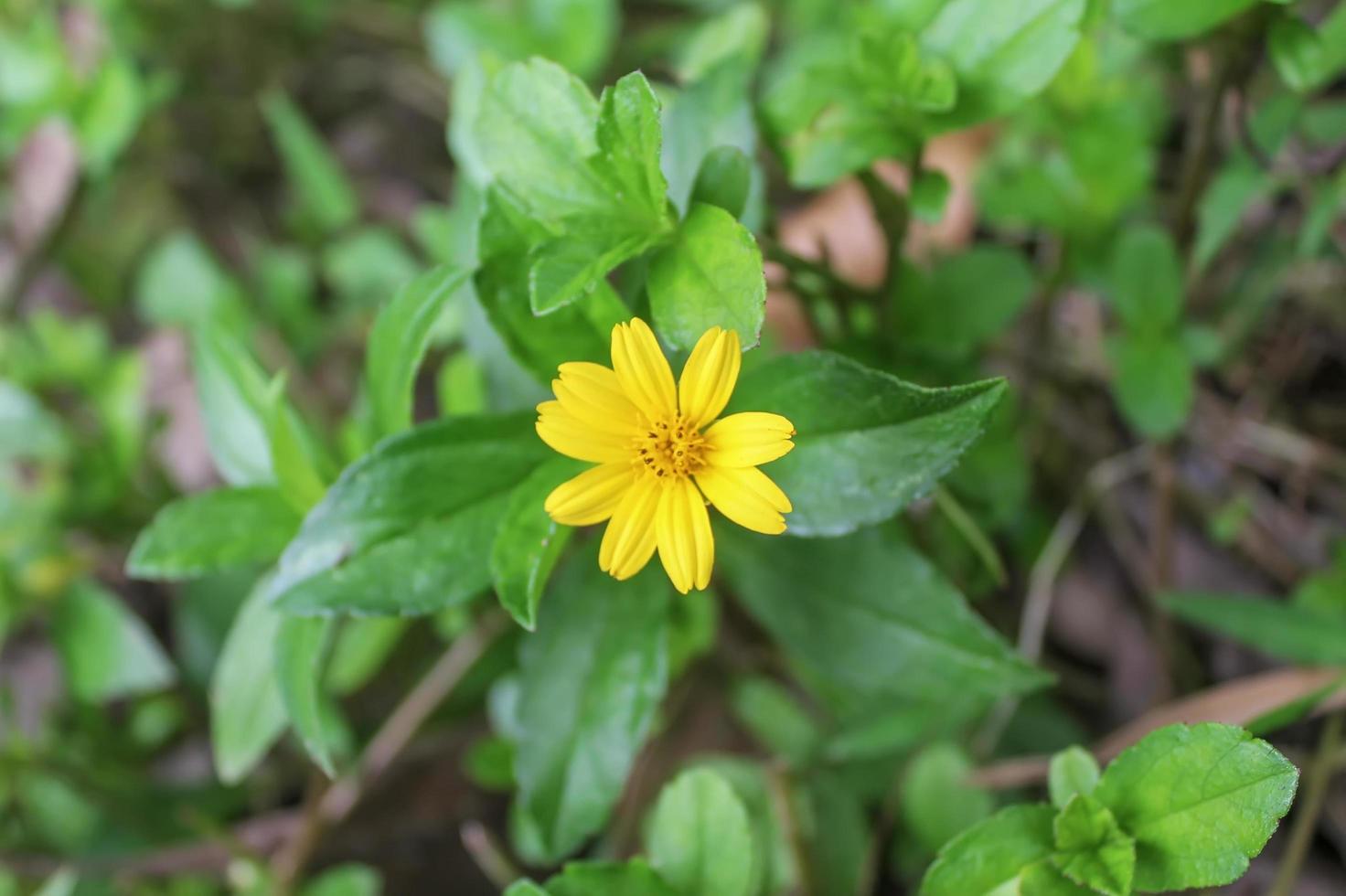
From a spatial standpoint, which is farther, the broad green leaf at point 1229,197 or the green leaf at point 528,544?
the broad green leaf at point 1229,197

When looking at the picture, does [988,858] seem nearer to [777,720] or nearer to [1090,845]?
[1090,845]

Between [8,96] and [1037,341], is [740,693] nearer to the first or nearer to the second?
[1037,341]

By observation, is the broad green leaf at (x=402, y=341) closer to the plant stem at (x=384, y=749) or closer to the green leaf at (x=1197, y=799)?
the plant stem at (x=384, y=749)

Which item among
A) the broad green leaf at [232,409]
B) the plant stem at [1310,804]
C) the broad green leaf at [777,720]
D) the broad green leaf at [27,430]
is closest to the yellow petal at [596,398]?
the broad green leaf at [232,409]

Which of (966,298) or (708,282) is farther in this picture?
(966,298)

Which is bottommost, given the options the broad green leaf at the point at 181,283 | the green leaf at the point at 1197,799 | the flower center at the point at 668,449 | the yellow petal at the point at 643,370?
the green leaf at the point at 1197,799

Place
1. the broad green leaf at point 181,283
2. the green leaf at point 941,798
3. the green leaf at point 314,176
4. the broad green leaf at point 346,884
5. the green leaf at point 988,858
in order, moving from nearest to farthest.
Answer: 1. the green leaf at point 988,858
2. the green leaf at point 941,798
3. the broad green leaf at point 346,884
4. the broad green leaf at point 181,283
5. the green leaf at point 314,176

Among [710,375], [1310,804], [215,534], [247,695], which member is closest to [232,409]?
[215,534]
